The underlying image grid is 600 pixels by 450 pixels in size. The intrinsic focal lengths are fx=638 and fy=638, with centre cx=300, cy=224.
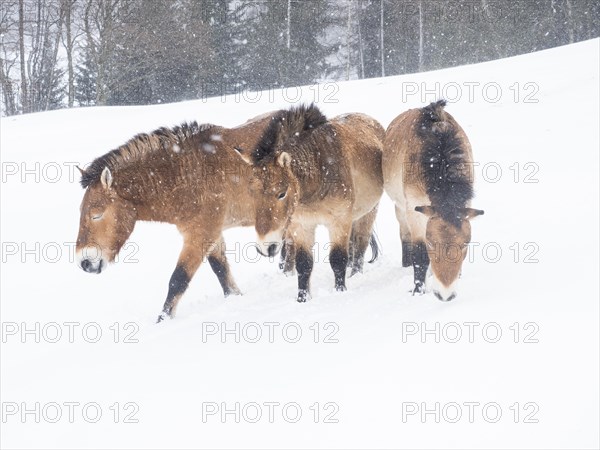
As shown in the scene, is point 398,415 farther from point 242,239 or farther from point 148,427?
point 242,239

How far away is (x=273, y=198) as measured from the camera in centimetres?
569

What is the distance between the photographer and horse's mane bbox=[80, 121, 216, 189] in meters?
6.36

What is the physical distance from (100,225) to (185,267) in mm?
915

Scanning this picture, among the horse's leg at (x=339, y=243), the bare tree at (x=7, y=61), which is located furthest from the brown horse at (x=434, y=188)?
the bare tree at (x=7, y=61)

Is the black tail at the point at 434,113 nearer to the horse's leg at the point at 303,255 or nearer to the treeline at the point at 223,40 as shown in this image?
the horse's leg at the point at 303,255

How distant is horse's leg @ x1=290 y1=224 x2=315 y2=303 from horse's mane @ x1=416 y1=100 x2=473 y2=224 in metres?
1.45

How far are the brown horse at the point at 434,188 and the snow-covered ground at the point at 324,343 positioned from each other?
0.34 metres

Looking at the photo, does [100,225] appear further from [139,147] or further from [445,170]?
[445,170]

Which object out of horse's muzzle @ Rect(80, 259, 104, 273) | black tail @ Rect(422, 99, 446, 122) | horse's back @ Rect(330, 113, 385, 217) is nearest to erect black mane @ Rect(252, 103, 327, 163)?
horse's back @ Rect(330, 113, 385, 217)

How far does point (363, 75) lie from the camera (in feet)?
115

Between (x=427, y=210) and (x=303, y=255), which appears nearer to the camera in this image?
(x=427, y=210)

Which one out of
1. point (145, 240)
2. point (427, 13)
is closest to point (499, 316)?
point (145, 240)

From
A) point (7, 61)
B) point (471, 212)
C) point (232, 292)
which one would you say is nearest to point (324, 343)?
point (471, 212)

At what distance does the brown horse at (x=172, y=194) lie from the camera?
6.20 m
